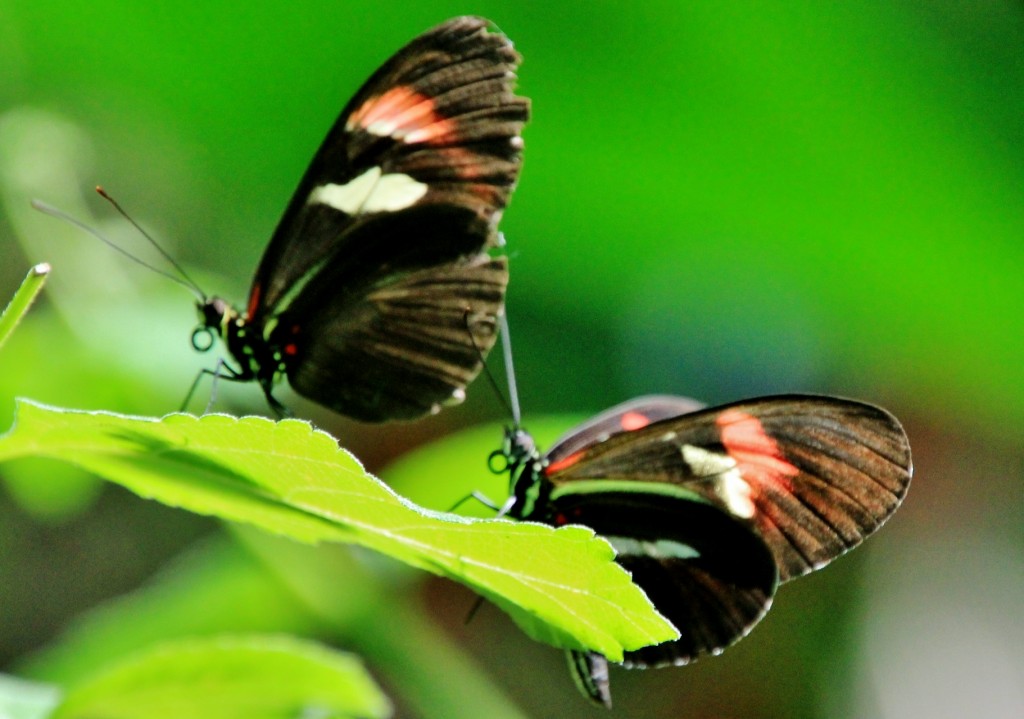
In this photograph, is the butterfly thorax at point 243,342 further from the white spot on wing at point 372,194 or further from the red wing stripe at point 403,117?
the red wing stripe at point 403,117

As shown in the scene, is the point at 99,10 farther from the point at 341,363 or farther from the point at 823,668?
the point at 823,668

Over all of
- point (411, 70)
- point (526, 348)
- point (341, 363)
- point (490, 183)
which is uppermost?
point (411, 70)

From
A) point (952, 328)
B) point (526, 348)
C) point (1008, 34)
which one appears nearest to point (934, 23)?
point (1008, 34)

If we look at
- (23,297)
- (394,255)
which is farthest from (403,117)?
(23,297)

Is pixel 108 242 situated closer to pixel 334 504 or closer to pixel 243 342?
pixel 243 342

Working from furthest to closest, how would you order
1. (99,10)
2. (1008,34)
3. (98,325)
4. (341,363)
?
(99,10)
(98,325)
(341,363)
(1008,34)

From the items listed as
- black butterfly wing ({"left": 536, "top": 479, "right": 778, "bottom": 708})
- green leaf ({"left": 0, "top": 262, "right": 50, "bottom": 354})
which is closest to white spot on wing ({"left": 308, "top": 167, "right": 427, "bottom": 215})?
black butterfly wing ({"left": 536, "top": 479, "right": 778, "bottom": 708})

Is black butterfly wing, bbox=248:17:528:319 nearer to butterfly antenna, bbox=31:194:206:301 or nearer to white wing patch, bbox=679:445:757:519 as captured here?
butterfly antenna, bbox=31:194:206:301

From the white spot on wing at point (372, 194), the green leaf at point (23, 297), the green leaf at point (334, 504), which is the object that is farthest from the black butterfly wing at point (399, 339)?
the green leaf at point (23, 297)
